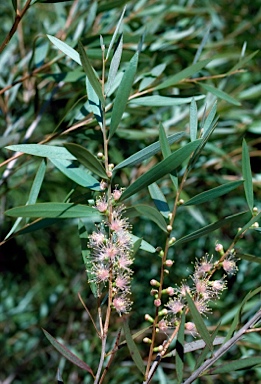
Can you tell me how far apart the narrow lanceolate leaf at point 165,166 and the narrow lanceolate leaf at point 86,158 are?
1.0 inches

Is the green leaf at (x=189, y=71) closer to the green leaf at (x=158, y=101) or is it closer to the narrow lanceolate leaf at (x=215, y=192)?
the green leaf at (x=158, y=101)

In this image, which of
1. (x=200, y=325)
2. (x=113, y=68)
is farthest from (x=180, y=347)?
(x=113, y=68)

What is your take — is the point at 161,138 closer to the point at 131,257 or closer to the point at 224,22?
the point at 131,257

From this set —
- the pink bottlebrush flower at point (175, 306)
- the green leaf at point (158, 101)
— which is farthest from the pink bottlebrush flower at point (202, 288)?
the green leaf at point (158, 101)

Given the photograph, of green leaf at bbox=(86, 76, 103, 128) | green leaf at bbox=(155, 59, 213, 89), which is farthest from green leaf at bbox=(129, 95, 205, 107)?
green leaf at bbox=(86, 76, 103, 128)

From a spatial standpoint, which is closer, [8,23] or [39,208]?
[39,208]

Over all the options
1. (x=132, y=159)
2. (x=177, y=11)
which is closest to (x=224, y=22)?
(x=177, y=11)

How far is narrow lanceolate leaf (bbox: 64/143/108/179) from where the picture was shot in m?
0.42

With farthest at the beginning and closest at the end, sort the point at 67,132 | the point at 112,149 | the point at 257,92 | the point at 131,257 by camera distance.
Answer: the point at 257,92 → the point at 112,149 → the point at 67,132 → the point at 131,257

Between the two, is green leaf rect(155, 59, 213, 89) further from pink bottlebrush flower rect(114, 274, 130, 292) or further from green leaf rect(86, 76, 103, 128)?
pink bottlebrush flower rect(114, 274, 130, 292)

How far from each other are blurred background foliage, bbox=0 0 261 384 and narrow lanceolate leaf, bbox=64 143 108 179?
211 millimetres

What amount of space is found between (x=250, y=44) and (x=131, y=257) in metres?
0.94

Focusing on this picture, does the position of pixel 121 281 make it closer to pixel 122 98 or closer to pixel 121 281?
pixel 121 281

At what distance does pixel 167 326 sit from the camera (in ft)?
1.53
